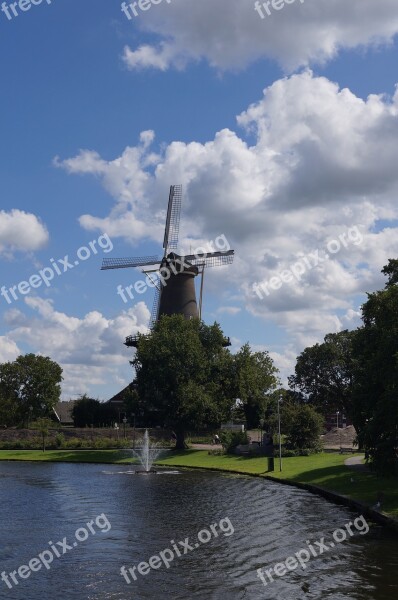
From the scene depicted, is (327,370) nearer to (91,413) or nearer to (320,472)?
(91,413)

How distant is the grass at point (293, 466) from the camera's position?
35531mm

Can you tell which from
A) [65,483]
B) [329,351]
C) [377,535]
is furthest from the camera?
[329,351]

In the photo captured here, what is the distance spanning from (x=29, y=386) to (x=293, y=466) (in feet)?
207

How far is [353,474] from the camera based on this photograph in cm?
4306

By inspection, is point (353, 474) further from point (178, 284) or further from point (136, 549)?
point (178, 284)

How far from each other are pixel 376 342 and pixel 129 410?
142 feet

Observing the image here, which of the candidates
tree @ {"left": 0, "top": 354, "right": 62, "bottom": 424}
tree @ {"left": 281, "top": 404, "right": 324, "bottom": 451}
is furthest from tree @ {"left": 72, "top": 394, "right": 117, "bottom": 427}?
tree @ {"left": 281, "top": 404, "right": 324, "bottom": 451}

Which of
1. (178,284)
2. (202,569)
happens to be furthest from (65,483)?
(178,284)

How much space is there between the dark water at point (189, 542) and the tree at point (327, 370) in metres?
61.6

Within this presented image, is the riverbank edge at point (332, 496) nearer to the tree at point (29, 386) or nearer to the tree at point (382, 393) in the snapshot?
the tree at point (382, 393)

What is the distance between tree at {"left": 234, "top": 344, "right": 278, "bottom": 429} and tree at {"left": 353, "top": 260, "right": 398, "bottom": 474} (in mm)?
37693

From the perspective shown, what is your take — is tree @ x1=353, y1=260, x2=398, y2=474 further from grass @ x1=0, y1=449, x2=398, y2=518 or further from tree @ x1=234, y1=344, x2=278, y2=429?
tree @ x1=234, y1=344, x2=278, y2=429

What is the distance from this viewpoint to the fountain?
57606 millimetres

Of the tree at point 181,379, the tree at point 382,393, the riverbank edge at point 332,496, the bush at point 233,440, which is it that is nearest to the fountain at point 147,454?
the riverbank edge at point 332,496
